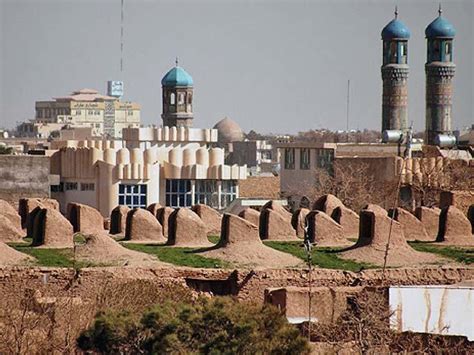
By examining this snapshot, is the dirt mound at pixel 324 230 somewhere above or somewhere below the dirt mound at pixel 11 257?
above

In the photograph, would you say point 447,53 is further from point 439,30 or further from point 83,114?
point 83,114

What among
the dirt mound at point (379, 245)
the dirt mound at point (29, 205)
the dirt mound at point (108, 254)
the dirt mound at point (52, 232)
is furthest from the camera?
the dirt mound at point (29, 205)

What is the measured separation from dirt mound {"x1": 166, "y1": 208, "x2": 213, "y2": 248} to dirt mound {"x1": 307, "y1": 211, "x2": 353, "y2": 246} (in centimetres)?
198

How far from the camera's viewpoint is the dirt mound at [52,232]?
3875cm

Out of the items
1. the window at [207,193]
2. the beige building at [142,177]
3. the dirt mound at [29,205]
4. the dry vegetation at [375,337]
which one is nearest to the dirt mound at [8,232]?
the dirt mound at [29,205]

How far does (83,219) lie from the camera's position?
4169 centimetres

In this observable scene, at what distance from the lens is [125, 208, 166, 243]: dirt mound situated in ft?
135

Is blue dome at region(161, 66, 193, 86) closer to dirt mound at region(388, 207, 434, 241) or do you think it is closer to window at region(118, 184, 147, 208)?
window at region(118, 184, 147, 208)

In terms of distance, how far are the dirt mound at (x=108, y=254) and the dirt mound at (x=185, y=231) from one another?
203 cm

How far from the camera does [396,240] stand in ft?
128

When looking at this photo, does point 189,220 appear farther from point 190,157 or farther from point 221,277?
point 190,157

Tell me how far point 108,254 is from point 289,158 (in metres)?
33.6

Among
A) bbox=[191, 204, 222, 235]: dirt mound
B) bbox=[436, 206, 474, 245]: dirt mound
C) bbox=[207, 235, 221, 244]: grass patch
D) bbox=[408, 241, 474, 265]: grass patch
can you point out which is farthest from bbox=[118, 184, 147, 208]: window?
bbox=[408, 241, 474, 265]: grass patch

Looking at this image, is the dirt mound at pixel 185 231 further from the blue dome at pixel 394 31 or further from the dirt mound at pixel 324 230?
the blue dome at pixel 394 31
